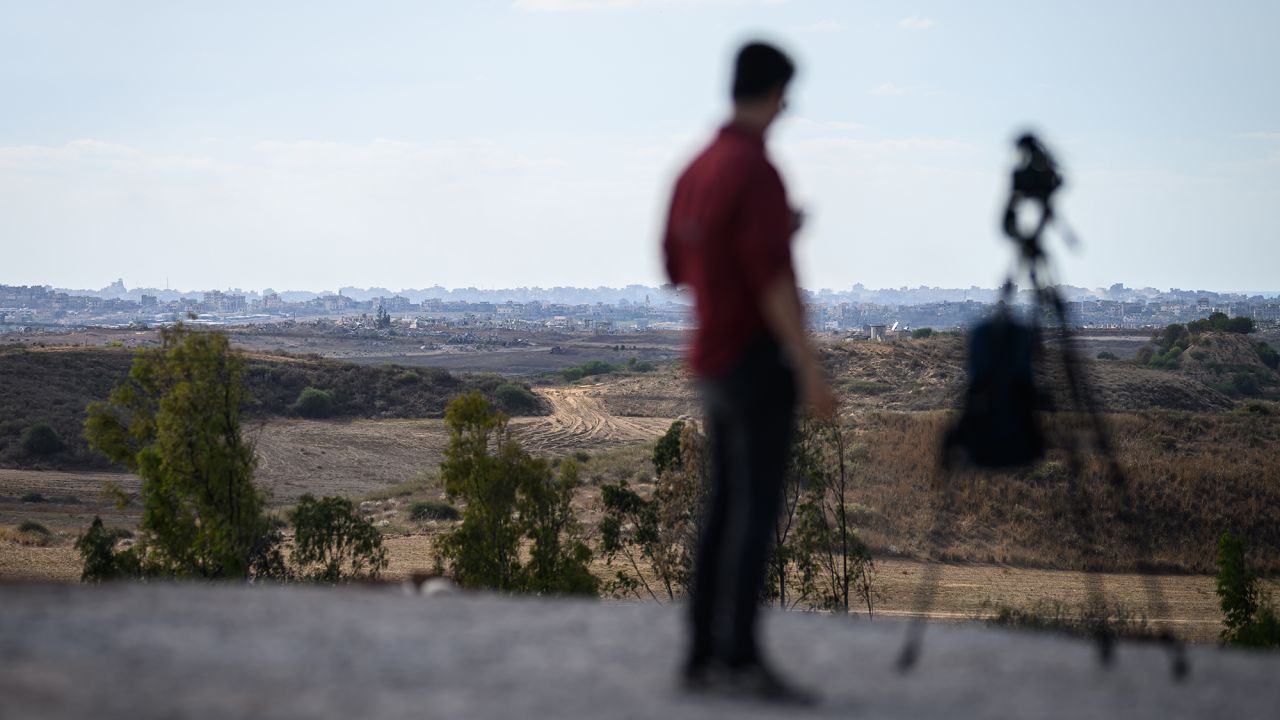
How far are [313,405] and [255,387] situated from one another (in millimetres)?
3741

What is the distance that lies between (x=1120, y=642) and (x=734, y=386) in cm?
264

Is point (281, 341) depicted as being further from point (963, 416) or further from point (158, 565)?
point (963, 416)

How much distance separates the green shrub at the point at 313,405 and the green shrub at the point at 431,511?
103ft

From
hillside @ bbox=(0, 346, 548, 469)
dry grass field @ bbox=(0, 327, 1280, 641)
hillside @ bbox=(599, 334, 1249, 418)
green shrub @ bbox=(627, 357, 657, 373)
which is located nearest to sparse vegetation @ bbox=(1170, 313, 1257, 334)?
A: hillside @ bbox=(599, 334, 1249, 418)

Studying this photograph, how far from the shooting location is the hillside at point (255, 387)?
65000 millimetres

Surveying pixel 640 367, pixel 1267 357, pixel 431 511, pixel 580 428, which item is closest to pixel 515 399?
pixel 580 428

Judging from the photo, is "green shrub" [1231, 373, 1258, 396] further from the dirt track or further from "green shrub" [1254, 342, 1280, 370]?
the dirt track

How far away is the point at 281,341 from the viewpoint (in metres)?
154

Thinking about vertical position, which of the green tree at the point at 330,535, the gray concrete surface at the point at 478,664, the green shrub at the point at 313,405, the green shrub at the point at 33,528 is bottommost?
the green shrub at the point at 33,528

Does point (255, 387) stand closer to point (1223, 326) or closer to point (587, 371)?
point (587, 371)

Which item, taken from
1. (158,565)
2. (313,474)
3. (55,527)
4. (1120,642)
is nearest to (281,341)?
(313,474)

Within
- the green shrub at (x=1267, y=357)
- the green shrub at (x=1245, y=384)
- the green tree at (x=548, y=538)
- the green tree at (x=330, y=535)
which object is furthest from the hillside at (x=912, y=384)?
the green tree at (x=548, y=538)

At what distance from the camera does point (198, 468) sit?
17281 millimetres

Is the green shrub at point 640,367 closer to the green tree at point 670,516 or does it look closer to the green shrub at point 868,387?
the green shrub at point 868,387
